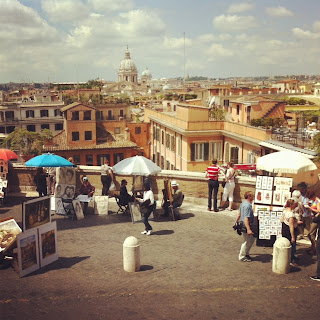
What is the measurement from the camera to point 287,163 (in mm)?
11695

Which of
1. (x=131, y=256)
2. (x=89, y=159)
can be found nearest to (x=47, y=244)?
(x=131, y=256)

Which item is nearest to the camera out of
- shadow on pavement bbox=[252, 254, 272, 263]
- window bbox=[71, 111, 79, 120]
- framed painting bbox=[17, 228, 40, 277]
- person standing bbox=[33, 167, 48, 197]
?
framed painting bbox=[17, 228, 40, 277]

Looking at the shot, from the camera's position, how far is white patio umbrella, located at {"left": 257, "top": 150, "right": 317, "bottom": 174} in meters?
11.6

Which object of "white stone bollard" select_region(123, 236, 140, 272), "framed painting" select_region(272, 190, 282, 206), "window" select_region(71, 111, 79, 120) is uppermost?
"framed painting" select_region(272, 190, 282, 206)

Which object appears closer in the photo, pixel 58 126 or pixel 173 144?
pixel 173 144

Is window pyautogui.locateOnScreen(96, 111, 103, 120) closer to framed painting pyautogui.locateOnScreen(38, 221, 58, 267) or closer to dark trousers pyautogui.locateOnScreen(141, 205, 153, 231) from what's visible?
dark trousers pyautogui.locateOnScreen(141, 205, 153, 231)

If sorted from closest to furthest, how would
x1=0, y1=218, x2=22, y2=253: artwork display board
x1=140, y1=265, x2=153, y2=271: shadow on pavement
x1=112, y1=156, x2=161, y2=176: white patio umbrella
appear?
x1=140, y1=265, x2=153, y2=271: shadow on pavement < x1=0, y1=218, x2=22, y2=253: artwork display board < x1=112, y1=156, x2=161, y2=176: white patio umbrella

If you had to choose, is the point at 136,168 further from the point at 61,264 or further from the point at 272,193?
the point at 61,264

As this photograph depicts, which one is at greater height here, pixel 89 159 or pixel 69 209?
pixel 69 209

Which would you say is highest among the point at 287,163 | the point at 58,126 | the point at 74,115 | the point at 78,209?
the point at 287,163

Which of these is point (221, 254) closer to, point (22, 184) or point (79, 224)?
point (79, 224)

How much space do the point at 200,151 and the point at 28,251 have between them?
28210mm

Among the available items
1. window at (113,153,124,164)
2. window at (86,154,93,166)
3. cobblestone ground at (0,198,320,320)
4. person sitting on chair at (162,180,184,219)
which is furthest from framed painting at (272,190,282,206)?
window at (86,154,93,166)

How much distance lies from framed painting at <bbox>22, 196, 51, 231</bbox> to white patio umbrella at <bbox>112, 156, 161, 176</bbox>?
159 inches
